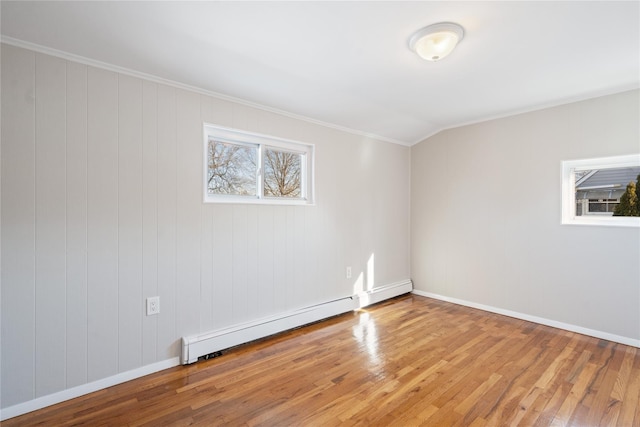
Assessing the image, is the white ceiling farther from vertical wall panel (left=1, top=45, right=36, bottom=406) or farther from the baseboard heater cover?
the baseboard heater cover

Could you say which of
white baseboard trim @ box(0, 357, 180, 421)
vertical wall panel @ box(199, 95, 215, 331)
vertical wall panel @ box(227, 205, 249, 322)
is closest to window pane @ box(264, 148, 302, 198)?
vertical wall panel @ box(227, 205, 249, 322)

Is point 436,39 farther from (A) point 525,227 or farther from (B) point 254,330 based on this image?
(B) point 254,330

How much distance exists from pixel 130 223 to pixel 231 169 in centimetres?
94

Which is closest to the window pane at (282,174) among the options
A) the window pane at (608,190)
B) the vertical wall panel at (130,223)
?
the vertical wall panel at (130,223)

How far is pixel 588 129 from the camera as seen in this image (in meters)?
2.88

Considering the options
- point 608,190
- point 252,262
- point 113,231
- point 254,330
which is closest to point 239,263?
point 252,262

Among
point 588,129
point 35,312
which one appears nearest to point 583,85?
point 588,129

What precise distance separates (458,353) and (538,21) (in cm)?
240

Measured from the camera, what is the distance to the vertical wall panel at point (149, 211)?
220 centimetres

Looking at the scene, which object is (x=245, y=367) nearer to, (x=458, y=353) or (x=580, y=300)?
(x=458, y=353)

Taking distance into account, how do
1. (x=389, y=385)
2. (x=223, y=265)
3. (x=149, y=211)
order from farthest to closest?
(x=223, y=265) → (x=149, y=211) → (x=389, y=385)

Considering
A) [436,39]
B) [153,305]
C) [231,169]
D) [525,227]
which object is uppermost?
[436,39]

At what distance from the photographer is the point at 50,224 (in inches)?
72.9

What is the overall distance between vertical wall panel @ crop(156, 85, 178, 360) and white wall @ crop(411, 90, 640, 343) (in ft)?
10.5
